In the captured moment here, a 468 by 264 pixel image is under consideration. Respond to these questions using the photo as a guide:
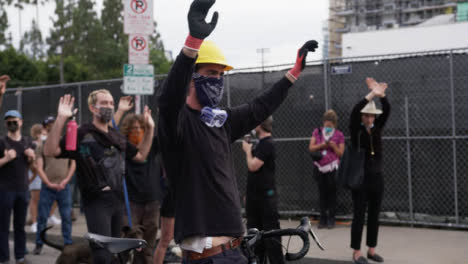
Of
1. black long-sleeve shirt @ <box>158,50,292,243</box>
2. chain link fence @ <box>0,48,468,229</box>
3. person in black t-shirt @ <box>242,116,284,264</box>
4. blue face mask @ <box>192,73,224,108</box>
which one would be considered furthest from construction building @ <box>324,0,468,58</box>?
black long-sleeve shirt @ <box>158,50,292,243</box>

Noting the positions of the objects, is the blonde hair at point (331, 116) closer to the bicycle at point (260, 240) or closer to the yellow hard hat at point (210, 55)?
the bicycle at point (260, 240)

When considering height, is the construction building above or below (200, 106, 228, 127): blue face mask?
above

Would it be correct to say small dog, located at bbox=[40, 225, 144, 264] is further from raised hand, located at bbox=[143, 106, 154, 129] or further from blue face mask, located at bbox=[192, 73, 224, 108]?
blue face mask, located at bbox=[192, 73, 224, 108]

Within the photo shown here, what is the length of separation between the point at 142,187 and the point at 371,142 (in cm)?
297

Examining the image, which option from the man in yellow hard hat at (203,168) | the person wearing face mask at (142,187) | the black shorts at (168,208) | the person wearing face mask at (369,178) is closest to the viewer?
the man in yellow hard hat at (203,168)

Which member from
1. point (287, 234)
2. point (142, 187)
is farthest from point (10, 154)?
point (287, 234)

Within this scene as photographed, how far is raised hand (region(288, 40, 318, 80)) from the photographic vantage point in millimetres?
3633

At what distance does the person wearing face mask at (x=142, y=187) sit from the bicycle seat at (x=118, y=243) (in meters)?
2.47

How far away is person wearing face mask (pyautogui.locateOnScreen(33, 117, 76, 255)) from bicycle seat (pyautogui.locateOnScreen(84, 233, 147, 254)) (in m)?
4.66

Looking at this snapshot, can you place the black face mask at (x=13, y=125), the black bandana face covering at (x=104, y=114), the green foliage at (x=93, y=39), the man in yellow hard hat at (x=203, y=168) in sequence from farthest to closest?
the green foliage at (x=93, y=39) < the black face mask at (x=13, y=125) < the black bandana face covering at (x=104, y=114) < the man in yellow hard hat at (x=203, y=168)

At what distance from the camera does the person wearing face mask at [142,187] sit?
21.6ft

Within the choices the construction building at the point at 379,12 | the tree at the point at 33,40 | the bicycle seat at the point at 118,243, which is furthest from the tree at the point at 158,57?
the bicycle seat at the point at 118,243

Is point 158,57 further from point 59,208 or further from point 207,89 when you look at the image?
point 207,89

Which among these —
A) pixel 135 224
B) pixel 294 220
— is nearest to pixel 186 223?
pixel 135 224
